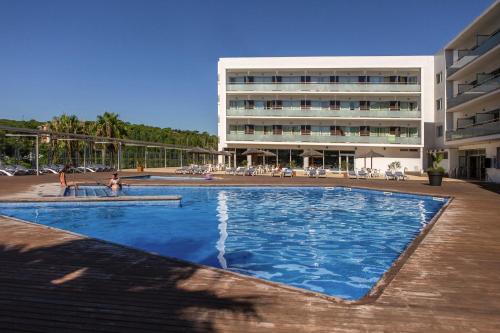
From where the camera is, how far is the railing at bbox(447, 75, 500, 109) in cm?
2600

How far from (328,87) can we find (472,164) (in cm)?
1544

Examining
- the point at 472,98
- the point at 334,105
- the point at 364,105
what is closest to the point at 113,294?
the point at 472,98

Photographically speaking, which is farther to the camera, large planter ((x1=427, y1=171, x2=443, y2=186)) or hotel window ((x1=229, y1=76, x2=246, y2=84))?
hotel window ((x1=229, y1=76, x2=246, y2=84))

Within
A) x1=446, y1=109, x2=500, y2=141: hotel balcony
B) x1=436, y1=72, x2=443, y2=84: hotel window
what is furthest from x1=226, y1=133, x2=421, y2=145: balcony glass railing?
x1=446, y1=109, x2=500, y2=141: hotel balcony

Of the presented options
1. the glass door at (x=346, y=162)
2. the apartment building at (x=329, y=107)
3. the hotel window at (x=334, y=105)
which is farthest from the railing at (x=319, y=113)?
the glass door at (x=346, y=162)

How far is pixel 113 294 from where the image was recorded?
480cm

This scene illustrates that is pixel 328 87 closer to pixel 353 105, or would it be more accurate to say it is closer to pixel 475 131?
pixel 353 105

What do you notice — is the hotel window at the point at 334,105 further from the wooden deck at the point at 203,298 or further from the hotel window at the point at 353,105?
the wooden deck at the point at 203,298

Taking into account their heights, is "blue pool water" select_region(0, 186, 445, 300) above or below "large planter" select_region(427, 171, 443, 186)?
below

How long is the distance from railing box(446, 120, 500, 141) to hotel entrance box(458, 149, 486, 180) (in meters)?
2.42

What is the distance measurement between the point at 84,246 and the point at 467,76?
33481 millimetres

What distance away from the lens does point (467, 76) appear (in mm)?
32719

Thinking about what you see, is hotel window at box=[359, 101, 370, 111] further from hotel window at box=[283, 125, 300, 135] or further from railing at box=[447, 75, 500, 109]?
railing at box=[447, 75, 500, 109]

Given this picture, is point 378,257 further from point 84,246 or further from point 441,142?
point 441,142
